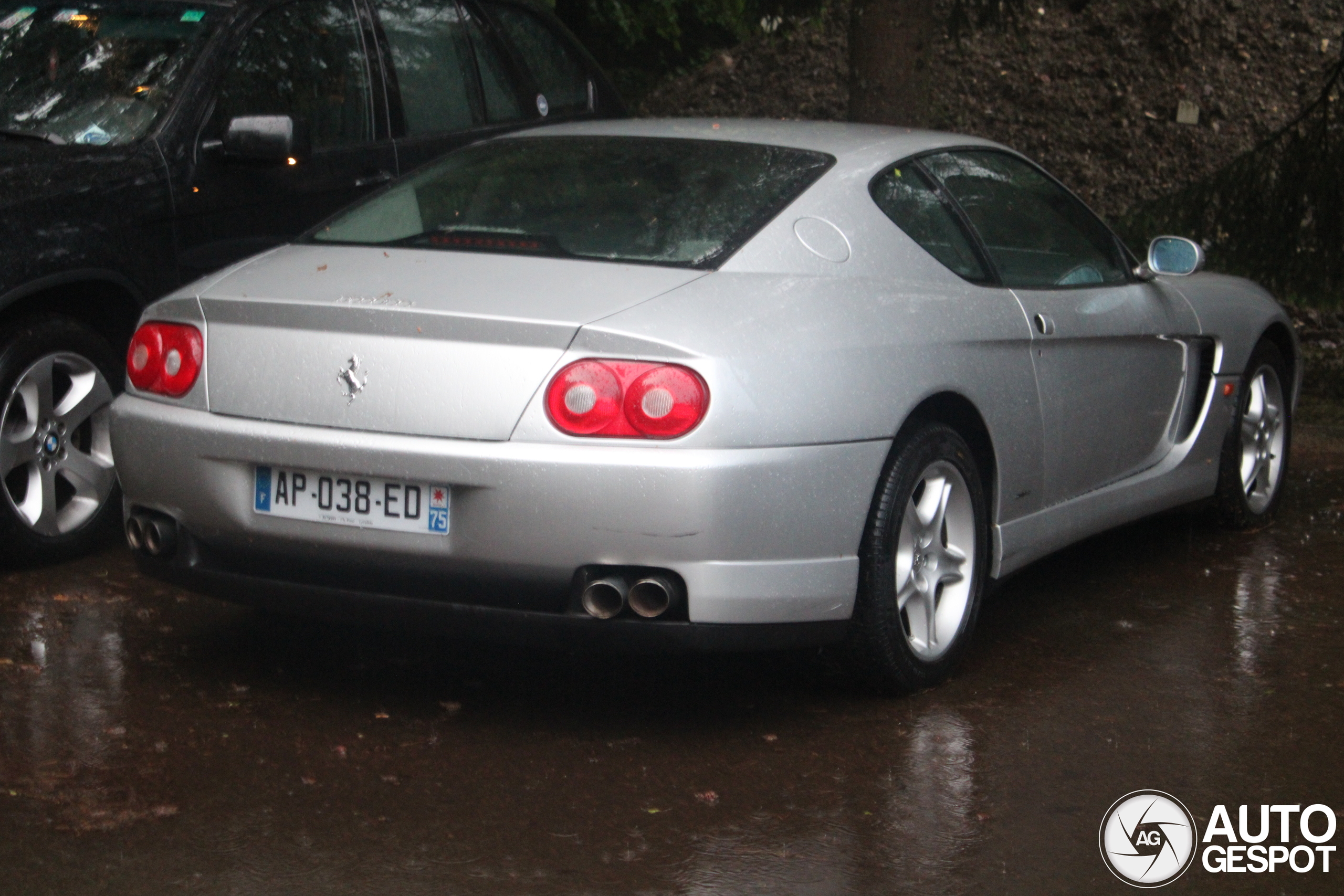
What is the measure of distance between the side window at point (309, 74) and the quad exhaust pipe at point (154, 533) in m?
2.32

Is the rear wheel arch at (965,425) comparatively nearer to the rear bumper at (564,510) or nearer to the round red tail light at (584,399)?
the rear bumper at (564,510)

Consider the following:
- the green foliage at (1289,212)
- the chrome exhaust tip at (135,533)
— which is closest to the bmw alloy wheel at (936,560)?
the chrome exhaust tip at (135,533)

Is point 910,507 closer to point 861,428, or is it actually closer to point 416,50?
point 861,428

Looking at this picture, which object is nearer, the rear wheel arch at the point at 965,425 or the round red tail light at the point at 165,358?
the round red tail light at the point at 165,358

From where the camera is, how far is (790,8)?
9898mm

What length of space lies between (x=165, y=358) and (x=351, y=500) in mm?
685

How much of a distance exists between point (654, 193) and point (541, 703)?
53.4 inches

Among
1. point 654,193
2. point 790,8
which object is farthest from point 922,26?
point 654,193

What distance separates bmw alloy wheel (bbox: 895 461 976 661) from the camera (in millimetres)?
4520

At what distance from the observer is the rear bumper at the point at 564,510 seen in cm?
383

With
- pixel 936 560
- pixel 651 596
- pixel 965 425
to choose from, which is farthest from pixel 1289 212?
pixel 651 596

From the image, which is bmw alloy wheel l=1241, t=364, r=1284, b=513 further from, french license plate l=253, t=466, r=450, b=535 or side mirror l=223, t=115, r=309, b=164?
french license plate l=253, t=466, r=450, b=535

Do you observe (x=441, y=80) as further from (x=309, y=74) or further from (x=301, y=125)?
(x=301, y=125)

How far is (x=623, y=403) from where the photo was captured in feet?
12.6
